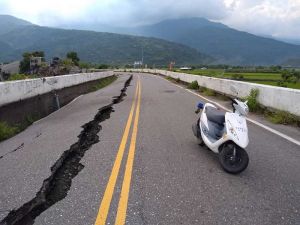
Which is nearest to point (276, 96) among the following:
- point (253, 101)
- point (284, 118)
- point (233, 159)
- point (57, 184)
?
point (284, 118)

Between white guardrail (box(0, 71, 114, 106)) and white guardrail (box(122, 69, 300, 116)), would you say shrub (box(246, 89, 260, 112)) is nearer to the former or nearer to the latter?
white guardrail (box(122, 69, 300, 116))

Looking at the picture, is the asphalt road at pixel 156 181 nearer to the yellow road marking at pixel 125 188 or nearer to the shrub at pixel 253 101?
the yellow road marking at pixel 125 188

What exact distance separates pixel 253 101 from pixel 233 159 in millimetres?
7750

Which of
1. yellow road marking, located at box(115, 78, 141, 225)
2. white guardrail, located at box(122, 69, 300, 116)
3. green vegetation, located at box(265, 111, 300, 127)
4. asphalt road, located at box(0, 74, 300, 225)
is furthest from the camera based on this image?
white guardrail, located at box(122, 69, 300, 116)

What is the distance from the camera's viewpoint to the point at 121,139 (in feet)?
27.5

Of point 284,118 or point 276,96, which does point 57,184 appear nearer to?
point 284,118

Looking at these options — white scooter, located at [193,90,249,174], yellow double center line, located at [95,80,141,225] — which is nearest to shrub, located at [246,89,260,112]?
yellow double center line, located at [95,80,141,225]

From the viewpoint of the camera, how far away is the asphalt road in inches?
175

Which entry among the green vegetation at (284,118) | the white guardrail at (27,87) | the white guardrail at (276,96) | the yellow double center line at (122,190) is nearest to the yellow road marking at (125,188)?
the yellow double center line at (122,190)

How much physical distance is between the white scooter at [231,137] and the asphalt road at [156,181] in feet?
0.60

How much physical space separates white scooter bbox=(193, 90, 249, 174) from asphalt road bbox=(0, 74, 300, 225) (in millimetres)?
182

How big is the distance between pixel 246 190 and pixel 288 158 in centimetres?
200

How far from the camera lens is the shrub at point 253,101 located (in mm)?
13266

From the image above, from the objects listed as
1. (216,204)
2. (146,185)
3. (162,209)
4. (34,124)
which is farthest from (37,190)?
(34,124)
